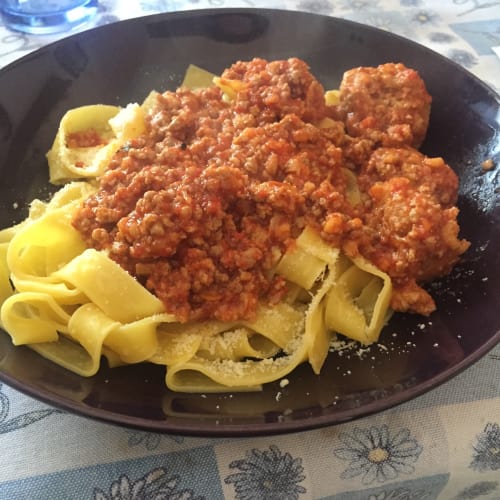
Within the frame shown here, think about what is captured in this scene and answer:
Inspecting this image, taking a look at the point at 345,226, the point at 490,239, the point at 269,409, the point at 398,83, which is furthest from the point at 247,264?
the point at 398,83

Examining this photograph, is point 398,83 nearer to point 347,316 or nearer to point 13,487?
point 347,316

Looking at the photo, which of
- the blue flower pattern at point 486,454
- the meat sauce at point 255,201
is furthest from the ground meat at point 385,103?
the blue flower pattern at point 486,454

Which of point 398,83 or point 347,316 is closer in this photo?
point 347,316

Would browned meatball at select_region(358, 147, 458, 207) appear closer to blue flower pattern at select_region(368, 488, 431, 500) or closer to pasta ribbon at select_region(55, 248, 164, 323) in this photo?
pasta ribbon at select_region(55, 248, 164, 323)

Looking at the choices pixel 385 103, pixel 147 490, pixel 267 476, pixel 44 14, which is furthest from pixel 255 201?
pixel 44 14

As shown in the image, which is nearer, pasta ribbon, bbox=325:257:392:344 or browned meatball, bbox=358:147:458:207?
pasta ribbon, bbox=325:257:392:344

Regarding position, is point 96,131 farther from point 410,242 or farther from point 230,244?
point 410,242

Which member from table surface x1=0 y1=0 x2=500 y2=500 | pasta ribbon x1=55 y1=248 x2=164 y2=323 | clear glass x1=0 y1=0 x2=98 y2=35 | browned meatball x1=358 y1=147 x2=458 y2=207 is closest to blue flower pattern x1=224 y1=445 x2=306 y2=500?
table surface x1=0 y1=0 x2=500 y2=500
